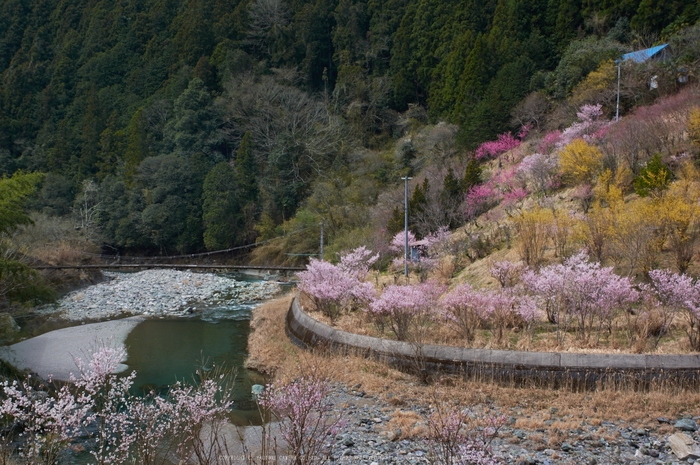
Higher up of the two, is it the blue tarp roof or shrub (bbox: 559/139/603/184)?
the blue tarp roof

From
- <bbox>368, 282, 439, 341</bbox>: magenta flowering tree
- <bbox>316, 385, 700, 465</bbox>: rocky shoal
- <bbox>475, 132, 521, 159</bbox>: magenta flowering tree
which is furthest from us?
<bbox>475, 132, 521, 159</bbox>: magenta flowering tree

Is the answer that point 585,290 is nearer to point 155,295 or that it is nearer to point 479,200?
point 479,200

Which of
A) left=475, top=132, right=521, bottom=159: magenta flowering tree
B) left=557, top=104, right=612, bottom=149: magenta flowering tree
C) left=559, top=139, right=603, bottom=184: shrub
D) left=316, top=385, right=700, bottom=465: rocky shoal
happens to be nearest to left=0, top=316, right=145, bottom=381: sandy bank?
left=316, top=385, right=700, bottom=465: rocky shoal

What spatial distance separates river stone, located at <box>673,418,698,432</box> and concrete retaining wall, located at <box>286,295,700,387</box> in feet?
3.67

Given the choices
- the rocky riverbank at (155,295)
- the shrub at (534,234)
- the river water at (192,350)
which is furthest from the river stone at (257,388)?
the rocky riverbank at (155,295)

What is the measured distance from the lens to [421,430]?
7.69m

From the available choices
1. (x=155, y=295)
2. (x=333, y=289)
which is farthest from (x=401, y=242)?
(x=155, y=295)

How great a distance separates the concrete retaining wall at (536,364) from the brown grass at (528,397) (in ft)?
0.67

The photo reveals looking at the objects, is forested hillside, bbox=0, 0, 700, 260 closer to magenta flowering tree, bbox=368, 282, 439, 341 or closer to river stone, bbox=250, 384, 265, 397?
magenta flowering tree, bbox=368, 282, 439, 341

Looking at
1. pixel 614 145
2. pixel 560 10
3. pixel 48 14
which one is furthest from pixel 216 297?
pixel 48 14

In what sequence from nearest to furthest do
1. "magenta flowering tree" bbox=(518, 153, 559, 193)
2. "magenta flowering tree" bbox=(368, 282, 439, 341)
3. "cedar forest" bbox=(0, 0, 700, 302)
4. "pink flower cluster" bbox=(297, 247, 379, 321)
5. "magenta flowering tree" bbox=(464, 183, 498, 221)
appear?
"magenta flowering tree" bbox=(368, 282, 439, 341) → "pink flower cluster" bbox=(297, 247, 379, 321) → "magenta flowering tree" bbox=(518, 153, 559, 193) → "magenta flowering tree" bbox=(464, 183, 498, 221) → "cedar forest" bbox=(0, 0, 700, 302)

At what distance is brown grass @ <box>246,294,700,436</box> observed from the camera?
7.77 m

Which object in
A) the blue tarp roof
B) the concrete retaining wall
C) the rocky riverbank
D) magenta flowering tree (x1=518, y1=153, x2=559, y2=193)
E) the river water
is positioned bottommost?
the rocky riverbank

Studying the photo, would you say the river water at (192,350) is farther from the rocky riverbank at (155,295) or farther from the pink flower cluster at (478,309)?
the pink flower cluster at (478,309)
